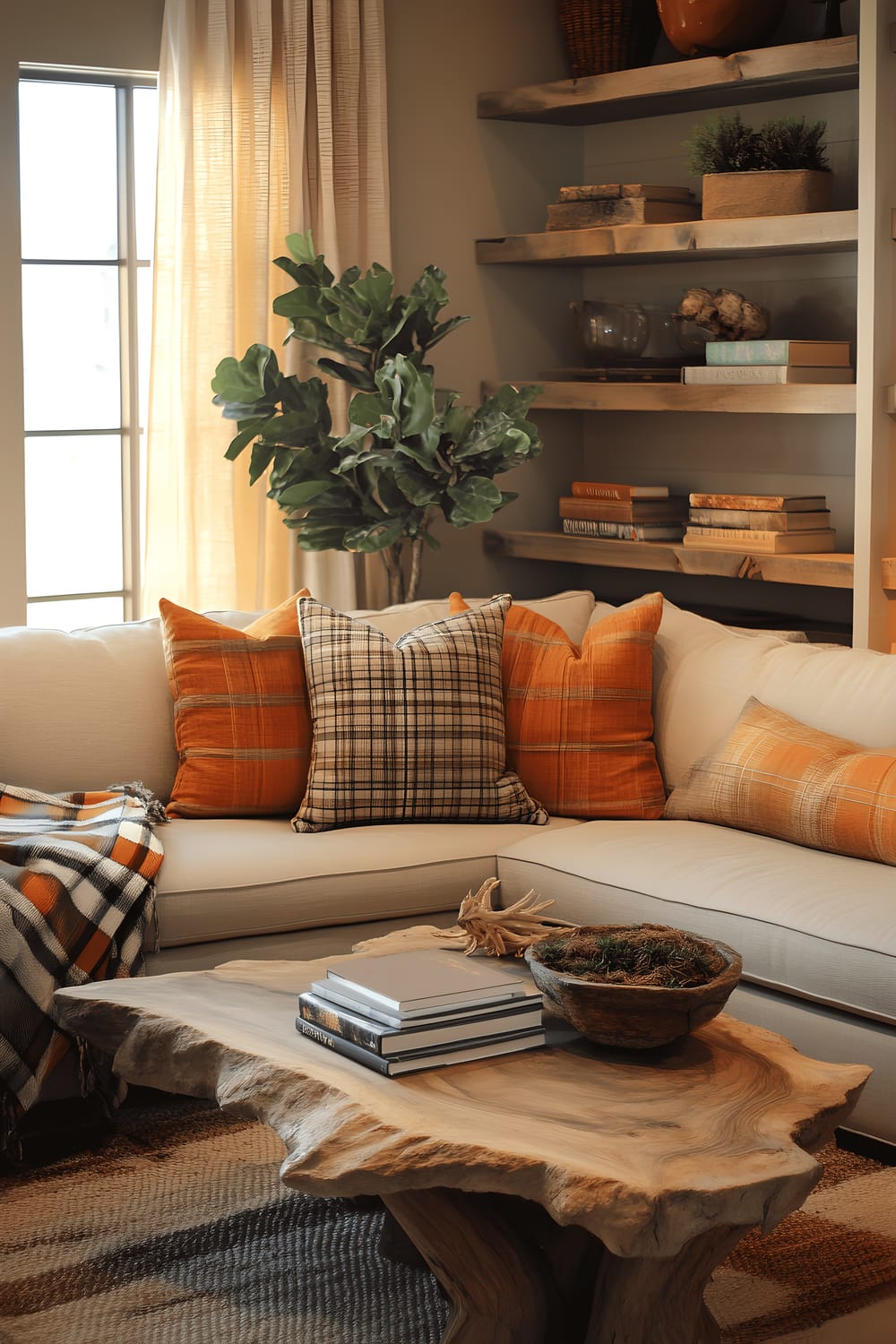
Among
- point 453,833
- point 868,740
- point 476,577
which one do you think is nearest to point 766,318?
point 476,577

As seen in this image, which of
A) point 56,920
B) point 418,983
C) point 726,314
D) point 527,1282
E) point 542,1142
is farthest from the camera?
point 726,314

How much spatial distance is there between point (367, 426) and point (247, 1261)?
2.43 metres

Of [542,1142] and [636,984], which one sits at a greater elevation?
[636,984]

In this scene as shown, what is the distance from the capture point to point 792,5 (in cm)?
448

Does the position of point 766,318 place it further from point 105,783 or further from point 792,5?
point 105,783

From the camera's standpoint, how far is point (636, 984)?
1836mm

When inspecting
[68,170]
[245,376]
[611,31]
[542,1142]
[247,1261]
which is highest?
[611,31]

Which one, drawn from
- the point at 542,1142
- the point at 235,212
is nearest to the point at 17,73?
the point at 235,212

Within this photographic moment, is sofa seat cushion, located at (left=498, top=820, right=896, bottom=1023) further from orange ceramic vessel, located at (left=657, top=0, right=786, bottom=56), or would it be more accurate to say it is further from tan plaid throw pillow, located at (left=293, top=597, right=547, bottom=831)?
orange ceramic vessel, located at (left=657, top=0, right=786, bottom=56)

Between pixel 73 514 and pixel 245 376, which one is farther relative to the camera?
pixel 73 514

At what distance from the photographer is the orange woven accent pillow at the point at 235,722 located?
3143 mm

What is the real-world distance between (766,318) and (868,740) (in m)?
1.78

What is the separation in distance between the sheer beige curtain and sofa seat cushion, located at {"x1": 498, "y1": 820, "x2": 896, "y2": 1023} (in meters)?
1.82

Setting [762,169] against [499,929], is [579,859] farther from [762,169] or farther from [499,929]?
[762,169]
